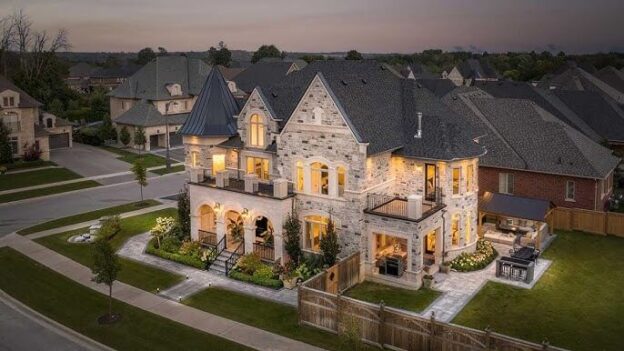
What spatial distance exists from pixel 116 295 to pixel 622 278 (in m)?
26.1

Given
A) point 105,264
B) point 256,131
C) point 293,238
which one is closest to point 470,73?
point 256,131

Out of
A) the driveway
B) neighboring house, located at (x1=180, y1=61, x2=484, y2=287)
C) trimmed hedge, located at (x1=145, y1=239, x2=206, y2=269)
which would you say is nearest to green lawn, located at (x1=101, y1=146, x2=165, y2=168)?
the driveway

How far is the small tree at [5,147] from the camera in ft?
201

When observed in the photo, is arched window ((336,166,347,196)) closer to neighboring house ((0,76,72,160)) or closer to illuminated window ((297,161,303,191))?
illuminated window ((297,161,303,191))

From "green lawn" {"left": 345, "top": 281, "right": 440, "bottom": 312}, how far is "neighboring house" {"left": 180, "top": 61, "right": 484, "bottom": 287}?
2.17 feet

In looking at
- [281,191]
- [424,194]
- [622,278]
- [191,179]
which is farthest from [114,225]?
[622,278]

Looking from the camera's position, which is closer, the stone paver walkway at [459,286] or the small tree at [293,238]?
the stone paver walkway at [459,286]

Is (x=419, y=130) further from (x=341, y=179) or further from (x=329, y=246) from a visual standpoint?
(x=329, y=246)

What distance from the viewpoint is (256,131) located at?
34.9 m

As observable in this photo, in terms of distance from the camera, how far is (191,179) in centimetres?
3497

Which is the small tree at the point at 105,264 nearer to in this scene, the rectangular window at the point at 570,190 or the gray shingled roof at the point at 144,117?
the rectangular window at the point at 570,190

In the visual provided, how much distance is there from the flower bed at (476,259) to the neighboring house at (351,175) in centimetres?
56

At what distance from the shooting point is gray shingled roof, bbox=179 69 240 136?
122ft

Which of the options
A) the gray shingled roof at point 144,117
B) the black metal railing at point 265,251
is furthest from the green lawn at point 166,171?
the black metal railing at point 265,251
